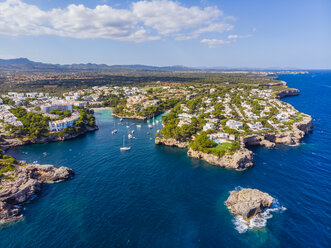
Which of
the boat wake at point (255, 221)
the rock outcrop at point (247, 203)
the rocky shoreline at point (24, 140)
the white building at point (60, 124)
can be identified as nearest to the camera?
the boat wake at point (255, 221)

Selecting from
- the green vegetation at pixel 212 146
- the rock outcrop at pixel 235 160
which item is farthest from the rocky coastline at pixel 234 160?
the green vegetation at pixel 212 146

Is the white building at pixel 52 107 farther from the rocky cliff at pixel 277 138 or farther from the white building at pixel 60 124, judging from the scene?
the rocky cliff at pixel 277 138

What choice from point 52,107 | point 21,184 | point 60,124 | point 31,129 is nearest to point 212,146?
point 21,184

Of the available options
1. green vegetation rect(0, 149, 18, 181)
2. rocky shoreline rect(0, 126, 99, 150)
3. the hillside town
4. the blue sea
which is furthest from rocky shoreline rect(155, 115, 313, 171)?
green vegetation rect(0, 149, 18, 181)

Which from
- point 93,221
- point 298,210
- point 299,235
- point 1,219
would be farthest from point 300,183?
point 1,219

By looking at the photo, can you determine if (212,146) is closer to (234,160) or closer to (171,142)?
(234,160)
